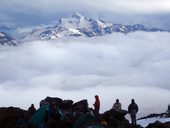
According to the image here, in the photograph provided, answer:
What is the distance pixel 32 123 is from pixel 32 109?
15.7ft

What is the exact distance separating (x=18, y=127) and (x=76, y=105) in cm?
947

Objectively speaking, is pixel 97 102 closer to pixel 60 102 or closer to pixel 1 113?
pixel 60 102

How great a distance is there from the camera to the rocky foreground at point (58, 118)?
39.2 metres

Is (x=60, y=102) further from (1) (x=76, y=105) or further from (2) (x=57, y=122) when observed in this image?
(2) (x=57, y=122)

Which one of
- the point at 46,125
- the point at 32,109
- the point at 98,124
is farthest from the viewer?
the point at 32,109

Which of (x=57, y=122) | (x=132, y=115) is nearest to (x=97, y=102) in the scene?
(x=132, y=115)

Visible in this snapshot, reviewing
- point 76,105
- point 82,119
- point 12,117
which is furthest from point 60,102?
point 82,119

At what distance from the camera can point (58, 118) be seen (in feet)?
138

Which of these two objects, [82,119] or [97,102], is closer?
[82,119]

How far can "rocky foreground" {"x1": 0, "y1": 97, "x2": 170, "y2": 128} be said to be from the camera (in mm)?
39156

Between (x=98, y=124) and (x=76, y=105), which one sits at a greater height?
(x=76, y=105)

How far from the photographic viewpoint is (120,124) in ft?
145

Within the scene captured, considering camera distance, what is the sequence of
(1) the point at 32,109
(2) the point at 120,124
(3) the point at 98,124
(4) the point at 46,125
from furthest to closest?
(1) the point at 32,109
(2) the point at 120,124
(4) the point at 46,125
(3) the point at 98,124

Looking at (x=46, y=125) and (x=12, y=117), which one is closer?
(x=46, y=125)
